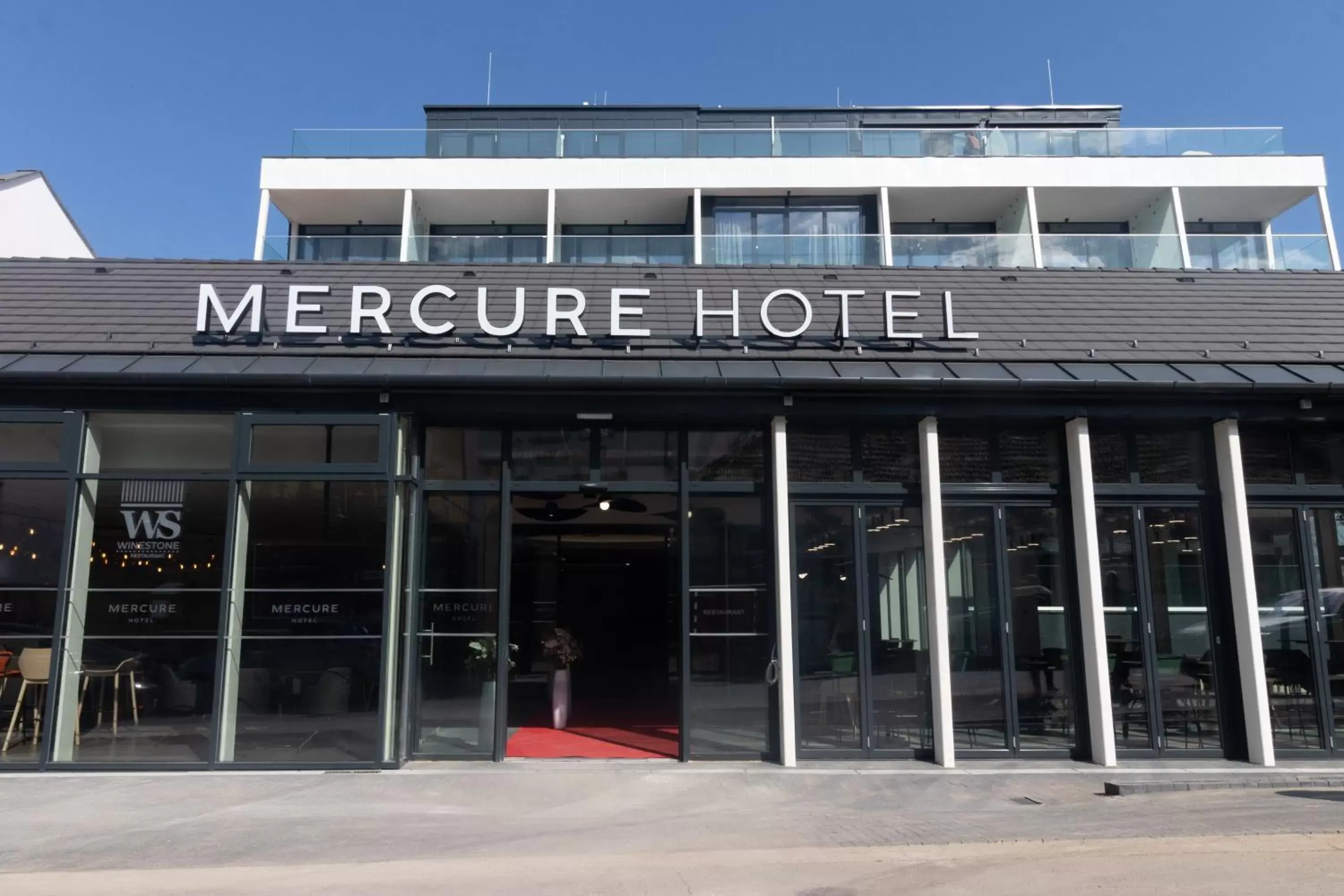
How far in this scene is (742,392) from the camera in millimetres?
10641

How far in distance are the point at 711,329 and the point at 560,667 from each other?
4870mm

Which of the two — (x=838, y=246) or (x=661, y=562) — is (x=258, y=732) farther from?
(x=838, y=246)

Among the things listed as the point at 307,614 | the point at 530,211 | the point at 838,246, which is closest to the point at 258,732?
the point at 307,614

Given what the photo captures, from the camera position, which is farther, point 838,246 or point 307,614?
point 838,246

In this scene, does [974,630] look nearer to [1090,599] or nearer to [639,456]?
[1090,599]

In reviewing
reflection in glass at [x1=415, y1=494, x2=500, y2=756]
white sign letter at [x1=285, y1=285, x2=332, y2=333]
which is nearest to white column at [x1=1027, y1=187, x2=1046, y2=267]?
reflection in glass at [x1=415, y1=494, x2=500, y2=756]

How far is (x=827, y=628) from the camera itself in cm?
1066

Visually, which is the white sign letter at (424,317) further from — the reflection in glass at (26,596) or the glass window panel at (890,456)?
the glass window panel at (890,456)

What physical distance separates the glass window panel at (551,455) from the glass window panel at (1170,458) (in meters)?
6.12

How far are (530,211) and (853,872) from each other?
76.3 feet

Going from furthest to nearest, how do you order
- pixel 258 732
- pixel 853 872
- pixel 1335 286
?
pixel 1335 286, pixel 258 732, pixel 853 872

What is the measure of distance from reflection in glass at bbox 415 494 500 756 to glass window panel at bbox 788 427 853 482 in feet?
10.7

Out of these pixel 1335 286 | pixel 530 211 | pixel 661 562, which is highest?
pixel 530 211

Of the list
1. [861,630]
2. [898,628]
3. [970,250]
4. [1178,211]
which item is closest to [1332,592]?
→ [898,628]
